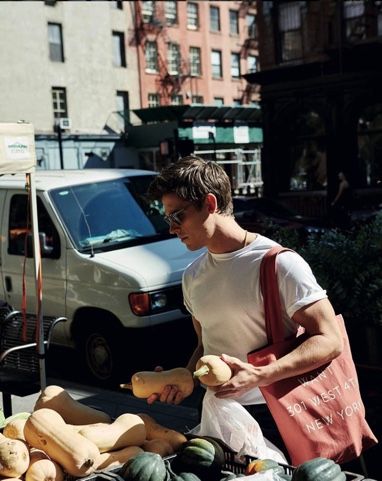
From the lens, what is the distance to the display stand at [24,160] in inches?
215

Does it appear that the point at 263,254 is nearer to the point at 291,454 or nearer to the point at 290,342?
the point at 290,342

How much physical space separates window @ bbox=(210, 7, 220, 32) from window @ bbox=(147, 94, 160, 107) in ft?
25.3

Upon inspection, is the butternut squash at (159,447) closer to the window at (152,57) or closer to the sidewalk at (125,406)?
the sidewalk at (125,406)

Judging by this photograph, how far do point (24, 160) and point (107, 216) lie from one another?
2.16 meters

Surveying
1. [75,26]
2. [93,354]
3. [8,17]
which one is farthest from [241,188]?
[93,354]

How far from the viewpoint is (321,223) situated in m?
15.6

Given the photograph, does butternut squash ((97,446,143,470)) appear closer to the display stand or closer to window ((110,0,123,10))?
the display stand

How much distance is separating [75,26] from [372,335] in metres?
38.5

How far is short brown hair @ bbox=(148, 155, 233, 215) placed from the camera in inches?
106

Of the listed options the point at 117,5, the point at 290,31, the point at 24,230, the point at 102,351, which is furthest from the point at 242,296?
the point at 117,5

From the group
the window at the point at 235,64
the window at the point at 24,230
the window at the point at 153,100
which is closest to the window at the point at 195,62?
the window at the point at 235,64

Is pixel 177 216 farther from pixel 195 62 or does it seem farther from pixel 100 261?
pixel 195 62

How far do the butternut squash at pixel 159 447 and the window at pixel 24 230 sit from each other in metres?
4.97

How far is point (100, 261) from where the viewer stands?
7.17m
